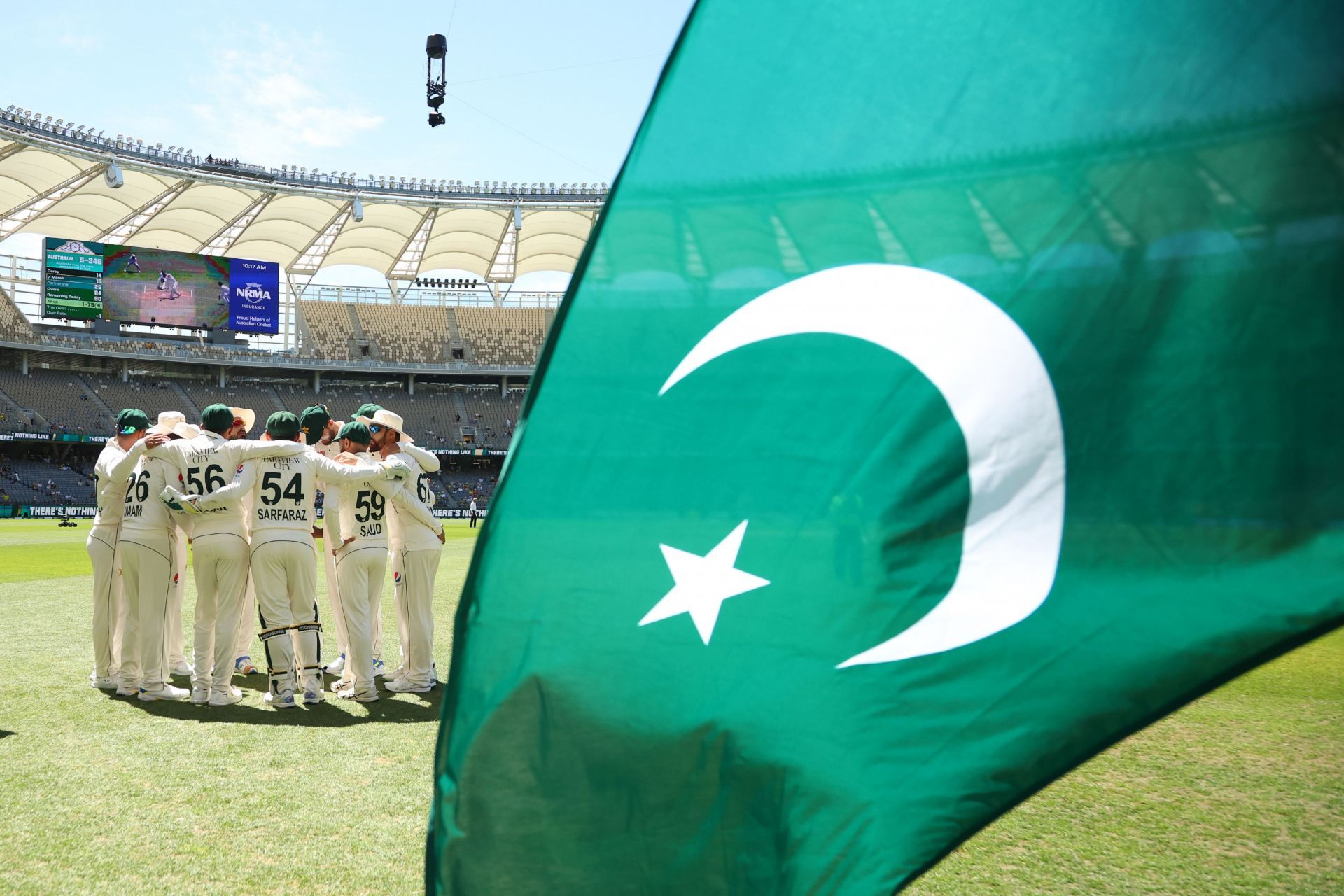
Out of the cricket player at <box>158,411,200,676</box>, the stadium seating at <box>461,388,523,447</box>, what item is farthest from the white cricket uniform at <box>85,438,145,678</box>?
the stadium seating at <box>461,388,523,447</box>

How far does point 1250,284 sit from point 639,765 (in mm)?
1196

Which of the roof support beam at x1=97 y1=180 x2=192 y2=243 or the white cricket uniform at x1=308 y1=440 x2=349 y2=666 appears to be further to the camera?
the roof support beam at x1=97 y1=180 x2=192 y2=243

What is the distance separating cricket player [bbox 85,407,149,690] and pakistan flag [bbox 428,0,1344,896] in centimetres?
610

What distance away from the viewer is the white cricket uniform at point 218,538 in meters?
6.00

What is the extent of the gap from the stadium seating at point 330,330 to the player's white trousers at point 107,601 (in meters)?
42.5

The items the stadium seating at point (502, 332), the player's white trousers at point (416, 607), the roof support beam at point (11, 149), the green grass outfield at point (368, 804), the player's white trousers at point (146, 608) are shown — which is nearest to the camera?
the green grass outfield at point (368, 804)

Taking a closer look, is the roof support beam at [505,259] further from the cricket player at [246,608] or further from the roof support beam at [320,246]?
the cricket player at [246,608]

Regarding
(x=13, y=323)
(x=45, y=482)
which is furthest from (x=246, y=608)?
(x=13, y=323)

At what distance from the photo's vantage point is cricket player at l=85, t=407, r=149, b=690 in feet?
21.1

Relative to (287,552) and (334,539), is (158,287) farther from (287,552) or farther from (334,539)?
(287,552)

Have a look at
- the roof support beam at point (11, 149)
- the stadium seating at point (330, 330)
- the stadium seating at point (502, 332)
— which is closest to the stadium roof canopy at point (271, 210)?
the roof support beam at point (11, 149)

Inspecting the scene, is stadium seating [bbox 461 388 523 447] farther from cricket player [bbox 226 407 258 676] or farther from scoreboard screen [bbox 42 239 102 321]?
cricket player [bbox 226 407 258 676]

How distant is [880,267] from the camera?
1.47m

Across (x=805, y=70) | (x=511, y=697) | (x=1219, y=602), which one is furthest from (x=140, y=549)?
(x=1219, y=602)
